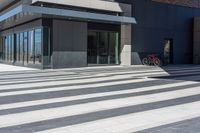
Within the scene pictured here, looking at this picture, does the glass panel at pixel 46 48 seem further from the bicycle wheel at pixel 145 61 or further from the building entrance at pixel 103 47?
the bicycle wheel at pixel 145 61

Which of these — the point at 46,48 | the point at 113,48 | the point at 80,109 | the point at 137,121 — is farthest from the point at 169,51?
the point at 137,121

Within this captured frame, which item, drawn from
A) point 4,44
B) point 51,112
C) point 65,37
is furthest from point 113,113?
point 4,44

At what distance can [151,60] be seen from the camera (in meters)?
28.8

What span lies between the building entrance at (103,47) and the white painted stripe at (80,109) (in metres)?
15.7

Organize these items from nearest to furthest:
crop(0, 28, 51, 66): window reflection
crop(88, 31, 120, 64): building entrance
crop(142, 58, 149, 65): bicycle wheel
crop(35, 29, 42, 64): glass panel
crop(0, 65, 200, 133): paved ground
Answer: crop(0, 65, 200, 133): paved ground, crop(0, 28, 51, 66): window reflection, crop(35, 29, 42, 64): glass panel, crop(88, 31, 120, 64): building entrance, crop(142, 58, 149, 65): bicycle wheel

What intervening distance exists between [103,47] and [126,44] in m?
1.87

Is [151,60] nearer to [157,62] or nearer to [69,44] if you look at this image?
[157,62]

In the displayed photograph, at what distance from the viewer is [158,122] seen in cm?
718

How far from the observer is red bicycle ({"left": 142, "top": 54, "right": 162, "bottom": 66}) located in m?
28.5

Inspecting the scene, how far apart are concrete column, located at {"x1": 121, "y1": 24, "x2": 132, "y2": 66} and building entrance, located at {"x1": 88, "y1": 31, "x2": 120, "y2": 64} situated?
1.38 ft

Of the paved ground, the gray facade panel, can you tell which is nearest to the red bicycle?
the gray facade panel

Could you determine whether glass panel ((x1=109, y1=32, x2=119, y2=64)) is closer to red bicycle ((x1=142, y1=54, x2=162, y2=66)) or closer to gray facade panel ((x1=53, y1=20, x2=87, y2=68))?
red bicycle ((x1=142, y1=54, x2=162, y2=66))

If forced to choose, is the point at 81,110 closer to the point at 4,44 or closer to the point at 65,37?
the point at 65,37

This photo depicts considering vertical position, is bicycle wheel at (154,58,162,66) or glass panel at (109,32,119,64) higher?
glass panel at (109,32,119,64)
